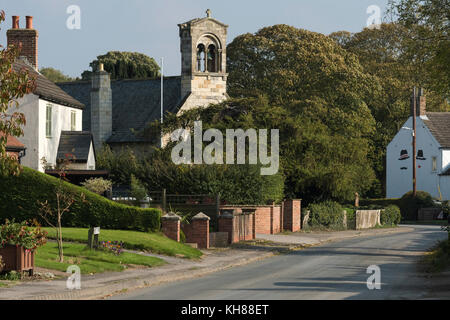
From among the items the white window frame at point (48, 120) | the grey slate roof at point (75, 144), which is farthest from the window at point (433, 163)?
the white window frame at point (48, 120)

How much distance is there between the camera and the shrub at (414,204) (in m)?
67.2

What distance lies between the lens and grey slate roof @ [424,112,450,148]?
244 ft

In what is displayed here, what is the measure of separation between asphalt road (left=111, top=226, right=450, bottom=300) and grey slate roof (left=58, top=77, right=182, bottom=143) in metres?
29.1

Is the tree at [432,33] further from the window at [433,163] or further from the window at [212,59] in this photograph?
the window at [433,163]

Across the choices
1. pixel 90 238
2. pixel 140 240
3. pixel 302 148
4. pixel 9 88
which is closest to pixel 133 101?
pixel 302 148

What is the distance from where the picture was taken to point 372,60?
76938mm

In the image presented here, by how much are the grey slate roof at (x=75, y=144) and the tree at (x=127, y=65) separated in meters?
41.4

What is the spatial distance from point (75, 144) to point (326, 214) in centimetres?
1640

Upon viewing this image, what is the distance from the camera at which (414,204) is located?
67.6 meters

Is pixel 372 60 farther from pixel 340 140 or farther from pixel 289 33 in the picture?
pixel 340 140

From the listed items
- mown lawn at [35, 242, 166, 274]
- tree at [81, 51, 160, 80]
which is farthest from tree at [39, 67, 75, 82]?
mown lawn at [35, 242, 166, 274]

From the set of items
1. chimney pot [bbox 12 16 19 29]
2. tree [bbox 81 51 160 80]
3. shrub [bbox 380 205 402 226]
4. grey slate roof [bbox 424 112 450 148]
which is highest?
tree [bbox 81 51 160 80]

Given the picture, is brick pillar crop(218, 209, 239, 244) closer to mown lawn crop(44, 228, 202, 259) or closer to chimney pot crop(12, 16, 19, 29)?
mown lawn crop(44, 228, 202, 259)

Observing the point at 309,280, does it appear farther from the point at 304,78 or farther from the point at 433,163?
the point at 433,163
